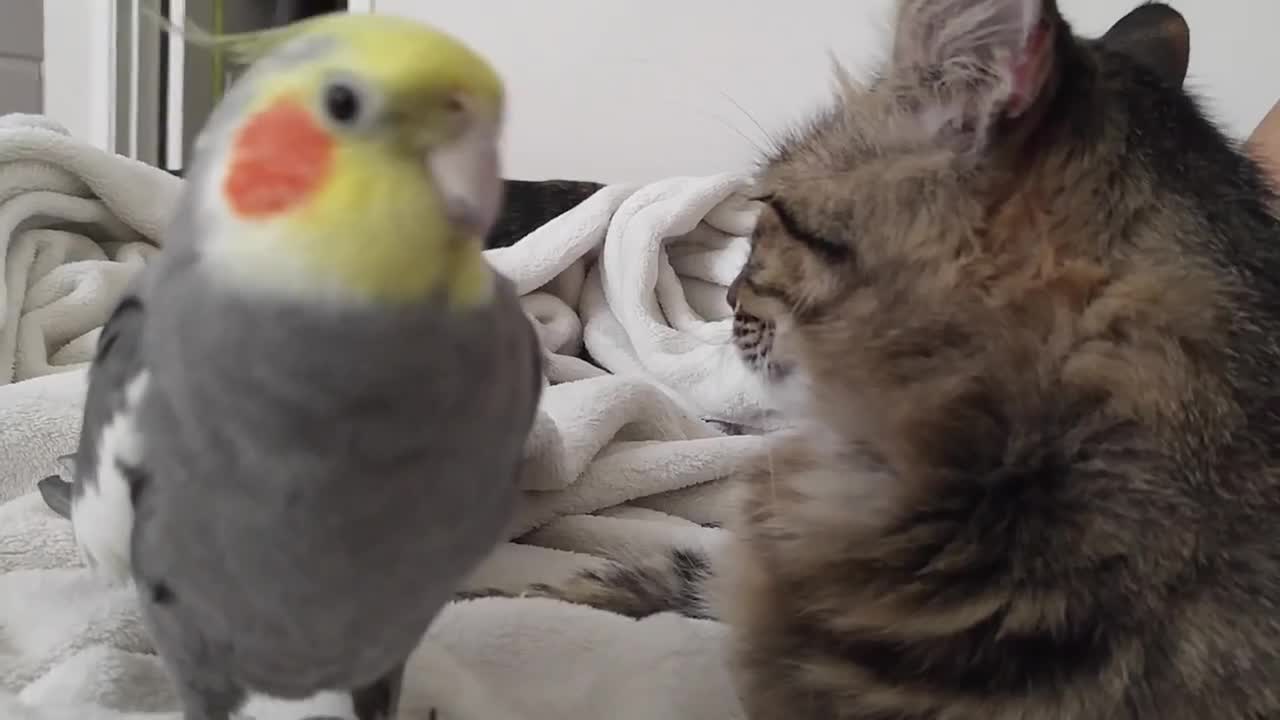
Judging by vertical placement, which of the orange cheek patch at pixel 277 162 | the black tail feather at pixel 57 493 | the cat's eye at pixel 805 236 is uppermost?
the orange cheek patch at pixel 277 162

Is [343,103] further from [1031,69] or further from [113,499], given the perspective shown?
[1031,69]

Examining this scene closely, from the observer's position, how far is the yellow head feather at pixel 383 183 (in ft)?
1.08

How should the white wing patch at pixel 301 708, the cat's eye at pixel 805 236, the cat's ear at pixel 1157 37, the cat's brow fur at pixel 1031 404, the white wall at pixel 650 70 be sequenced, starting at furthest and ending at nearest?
the white wall at pixel 650 70 < the cat's ear at pixel 1157 37 < the cat's eye at pixel 805 236 < the cat's brow fur at pixel 1031 404 < the white wing patch at pixel 301 708

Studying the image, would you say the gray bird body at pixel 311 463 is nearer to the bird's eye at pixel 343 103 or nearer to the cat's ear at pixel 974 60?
the bird's eye at pixel 343 103

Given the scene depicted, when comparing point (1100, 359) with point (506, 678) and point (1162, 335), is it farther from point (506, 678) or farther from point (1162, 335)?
point (506, 678)

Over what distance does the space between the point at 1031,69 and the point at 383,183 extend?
18.7 inches

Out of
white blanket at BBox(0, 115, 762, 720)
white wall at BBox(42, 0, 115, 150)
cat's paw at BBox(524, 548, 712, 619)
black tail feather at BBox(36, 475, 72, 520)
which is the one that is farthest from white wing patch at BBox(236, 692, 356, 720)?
white wall at BBox(42, 0, 115, 150)

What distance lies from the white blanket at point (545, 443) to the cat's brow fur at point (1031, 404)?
0.42 feet

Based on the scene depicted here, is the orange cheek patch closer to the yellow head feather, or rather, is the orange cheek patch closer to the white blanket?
the yellow head feather

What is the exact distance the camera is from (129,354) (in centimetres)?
42

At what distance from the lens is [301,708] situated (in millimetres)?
470

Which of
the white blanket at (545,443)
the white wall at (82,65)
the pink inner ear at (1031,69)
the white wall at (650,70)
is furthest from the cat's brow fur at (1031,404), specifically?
the white wall at (82,65)

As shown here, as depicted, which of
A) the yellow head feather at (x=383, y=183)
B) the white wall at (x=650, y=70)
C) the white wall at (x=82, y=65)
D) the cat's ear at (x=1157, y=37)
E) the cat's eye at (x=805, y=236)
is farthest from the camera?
the white wall at (x=82, y=65)

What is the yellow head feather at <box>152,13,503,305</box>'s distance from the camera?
329 millimetres
